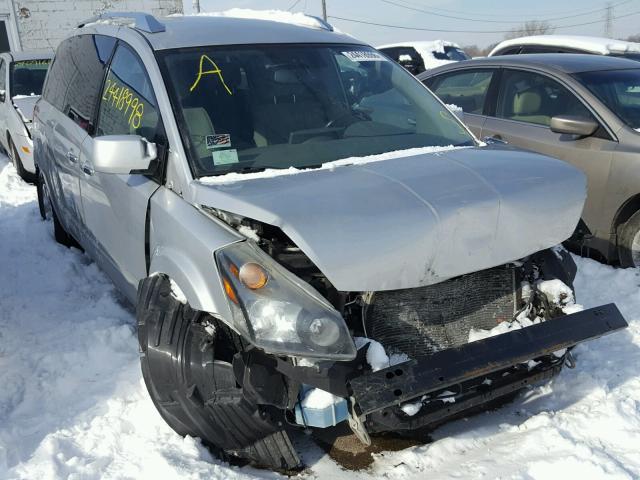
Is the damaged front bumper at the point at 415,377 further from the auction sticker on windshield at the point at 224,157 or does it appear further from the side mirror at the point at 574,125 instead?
the side mirror at the point at 574,125

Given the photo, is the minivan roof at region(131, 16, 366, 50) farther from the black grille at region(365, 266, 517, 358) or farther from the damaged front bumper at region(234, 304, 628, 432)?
the damaged front bumper at region(234, 304, 628, 432)

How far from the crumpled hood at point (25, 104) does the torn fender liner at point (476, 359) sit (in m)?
6.74

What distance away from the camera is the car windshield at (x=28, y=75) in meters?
8.36

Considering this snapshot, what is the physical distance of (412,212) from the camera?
229 cm

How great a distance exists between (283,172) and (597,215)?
2.83 metres

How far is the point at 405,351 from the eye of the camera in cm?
262

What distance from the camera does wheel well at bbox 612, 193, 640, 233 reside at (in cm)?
434

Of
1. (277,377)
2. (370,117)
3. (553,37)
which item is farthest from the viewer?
(553,37)

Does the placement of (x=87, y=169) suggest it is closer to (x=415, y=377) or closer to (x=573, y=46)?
(x=415, y=377)

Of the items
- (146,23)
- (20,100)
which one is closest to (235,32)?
(146,23)

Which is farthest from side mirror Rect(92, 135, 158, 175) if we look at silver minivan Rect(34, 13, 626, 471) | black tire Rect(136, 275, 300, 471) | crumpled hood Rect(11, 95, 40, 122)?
crumpled hood Rect(11, 95, 40, 122)

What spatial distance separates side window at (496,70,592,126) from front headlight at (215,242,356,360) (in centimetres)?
341

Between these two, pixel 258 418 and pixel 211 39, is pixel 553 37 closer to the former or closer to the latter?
pixel 211 39

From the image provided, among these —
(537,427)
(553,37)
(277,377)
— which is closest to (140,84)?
(277,377)
